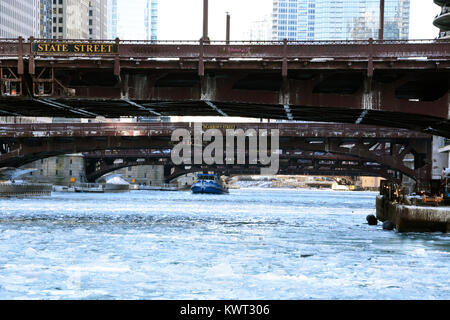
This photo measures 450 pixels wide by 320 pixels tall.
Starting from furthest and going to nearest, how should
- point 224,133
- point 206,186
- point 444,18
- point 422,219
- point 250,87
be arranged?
point 206,186 → point 224,133 → point 444,18 → point 250,87 → point 422,219

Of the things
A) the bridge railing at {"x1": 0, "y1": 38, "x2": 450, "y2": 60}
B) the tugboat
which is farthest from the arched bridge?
the bridge railing at {"x1": 0, "y1": 38, "x2": 450, "y2": 60}

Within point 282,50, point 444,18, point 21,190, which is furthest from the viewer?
point 21,190

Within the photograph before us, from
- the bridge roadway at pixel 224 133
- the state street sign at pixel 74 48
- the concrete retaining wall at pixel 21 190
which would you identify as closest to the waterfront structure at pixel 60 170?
the concrete retaining wall at pixel 21 190

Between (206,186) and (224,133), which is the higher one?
(224,133)

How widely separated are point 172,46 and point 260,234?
12.8 metres

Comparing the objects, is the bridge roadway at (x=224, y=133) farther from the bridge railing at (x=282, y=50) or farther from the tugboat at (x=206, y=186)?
the tugboat at (x=206, y=186)

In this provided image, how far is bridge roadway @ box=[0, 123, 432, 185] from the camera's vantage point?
91.0 meters

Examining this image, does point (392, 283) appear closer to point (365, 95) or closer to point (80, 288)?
point (80, 288)

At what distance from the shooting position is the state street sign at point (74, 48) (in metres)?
44.8

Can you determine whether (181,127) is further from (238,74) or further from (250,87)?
(238,74)

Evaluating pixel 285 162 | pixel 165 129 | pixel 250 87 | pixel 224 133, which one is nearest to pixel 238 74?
pixel 250 87

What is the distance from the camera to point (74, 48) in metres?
44.8

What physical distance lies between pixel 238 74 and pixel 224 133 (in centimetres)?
4926

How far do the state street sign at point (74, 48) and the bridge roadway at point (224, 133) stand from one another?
47121 millimetres
